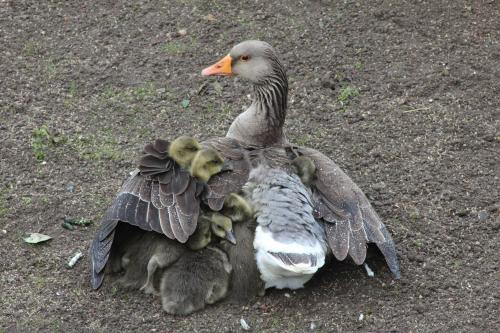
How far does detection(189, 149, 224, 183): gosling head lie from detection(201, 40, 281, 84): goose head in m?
1.17

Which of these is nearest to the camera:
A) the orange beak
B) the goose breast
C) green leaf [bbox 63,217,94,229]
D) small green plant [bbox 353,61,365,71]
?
the goose breast

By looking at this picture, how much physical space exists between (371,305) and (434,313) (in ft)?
1.48

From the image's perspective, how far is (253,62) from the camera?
293 inches

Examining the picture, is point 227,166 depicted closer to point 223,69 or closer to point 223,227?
point 223,227

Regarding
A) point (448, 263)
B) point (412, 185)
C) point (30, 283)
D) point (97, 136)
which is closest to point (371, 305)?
point (448, 263)

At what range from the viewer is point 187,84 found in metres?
9.29

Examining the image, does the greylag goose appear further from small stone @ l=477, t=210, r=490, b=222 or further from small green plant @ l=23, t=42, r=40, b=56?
small green plant @ l=23, t=42, r=40, b=56

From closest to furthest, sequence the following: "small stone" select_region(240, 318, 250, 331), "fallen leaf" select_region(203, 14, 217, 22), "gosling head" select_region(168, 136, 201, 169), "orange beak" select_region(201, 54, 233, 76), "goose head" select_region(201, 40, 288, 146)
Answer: "small stone" select_region(240, 318, 250, 331), "gosling head" select_region(168, 136, 201, 169), "goose head" select_region(201, 40, 288, 146), "orange beak" select_region(201, 54, 233, 76), "fallen leaf" select_region(203, 14, 217, 22)

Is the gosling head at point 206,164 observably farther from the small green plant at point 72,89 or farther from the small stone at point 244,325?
the small green plant at point 72,89

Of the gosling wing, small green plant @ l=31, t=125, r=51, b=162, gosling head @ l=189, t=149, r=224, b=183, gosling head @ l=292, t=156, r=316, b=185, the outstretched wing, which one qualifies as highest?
gosling head @ l=189, t=149, r=224, b=183

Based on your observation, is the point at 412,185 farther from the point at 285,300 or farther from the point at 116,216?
the point at 116,216

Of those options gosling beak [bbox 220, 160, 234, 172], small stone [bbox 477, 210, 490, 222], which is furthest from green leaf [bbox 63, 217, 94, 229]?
small stone [bbox 477, 210, 490, 222]

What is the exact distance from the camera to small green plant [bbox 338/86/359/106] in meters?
9.06

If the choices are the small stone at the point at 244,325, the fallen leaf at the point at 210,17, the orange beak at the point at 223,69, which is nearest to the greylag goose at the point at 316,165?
the orange beak at the point at 223,69
